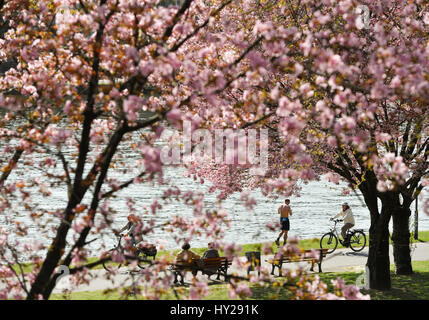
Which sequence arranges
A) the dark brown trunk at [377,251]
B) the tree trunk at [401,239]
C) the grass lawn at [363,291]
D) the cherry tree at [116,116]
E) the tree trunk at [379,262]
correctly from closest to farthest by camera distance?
the cherry tree at [116,116] < the grass lawn at [363,291] < the dark brown trunk at [377,251] < the tree trunk at [379,262] < the tree trunk at [401,239]

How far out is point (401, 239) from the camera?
1577 cm

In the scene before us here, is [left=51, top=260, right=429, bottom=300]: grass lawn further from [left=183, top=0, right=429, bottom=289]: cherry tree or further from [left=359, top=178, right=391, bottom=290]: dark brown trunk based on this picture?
[left=183, top=0, right=429, bottom=289]: cherry tree

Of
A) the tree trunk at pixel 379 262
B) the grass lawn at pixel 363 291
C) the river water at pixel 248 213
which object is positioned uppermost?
the river water at pixel 248 213

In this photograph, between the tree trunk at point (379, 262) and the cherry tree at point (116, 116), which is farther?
the tree trunk at point (379, 262)

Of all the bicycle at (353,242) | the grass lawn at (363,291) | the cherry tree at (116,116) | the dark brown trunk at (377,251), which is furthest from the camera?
the bicycle at (353,242)

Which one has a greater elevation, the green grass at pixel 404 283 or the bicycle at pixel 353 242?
the bicycle at pixel 353 242

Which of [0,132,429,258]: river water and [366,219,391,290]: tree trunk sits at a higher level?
[0,132,429,258]: river water

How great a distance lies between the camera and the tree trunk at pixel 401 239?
15422 mm

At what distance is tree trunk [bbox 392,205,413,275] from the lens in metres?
15.4

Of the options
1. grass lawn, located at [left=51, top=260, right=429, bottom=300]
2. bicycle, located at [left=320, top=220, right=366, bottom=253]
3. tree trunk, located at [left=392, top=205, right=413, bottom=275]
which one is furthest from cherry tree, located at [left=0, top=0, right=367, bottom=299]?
bicycle, located at [left=320, top=220, right=366, bottom=253]

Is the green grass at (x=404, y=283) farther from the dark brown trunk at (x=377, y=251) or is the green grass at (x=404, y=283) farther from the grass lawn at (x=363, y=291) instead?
the dark brown trunk at (x=377, y=251)

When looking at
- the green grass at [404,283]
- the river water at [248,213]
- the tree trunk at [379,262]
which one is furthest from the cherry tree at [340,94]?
the river water at [248,213]

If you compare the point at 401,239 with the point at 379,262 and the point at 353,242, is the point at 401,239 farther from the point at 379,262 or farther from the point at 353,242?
the point at 353,242
